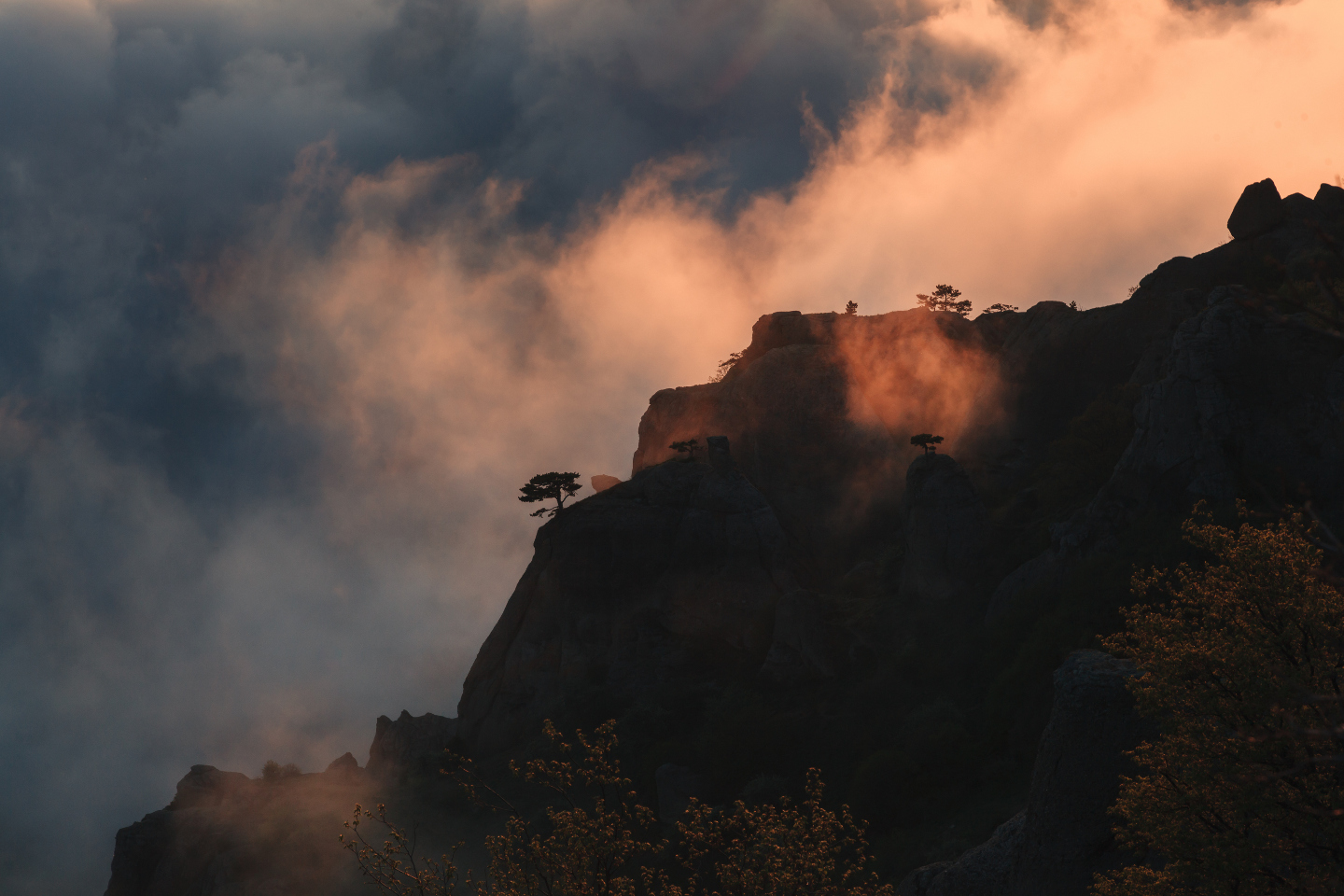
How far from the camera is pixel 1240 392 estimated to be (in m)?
59.4

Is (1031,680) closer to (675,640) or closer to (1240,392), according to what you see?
(1240,392)

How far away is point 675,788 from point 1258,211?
263 ft

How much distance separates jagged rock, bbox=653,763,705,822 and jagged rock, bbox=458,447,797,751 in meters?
15.9

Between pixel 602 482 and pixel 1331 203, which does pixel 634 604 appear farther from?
pixel 1331 203

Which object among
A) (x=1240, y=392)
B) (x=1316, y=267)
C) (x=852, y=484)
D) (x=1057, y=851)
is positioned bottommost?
(x=1057, y=851)

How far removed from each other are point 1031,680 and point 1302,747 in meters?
39.4

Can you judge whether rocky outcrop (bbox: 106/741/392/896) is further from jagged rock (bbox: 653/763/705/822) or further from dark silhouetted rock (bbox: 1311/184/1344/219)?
dark silhouetted rock (bbox: 1311/184/1344/219)

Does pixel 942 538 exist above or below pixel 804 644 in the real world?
above

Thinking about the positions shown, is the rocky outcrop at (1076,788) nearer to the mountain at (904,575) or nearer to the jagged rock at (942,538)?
the mountain at (904,575)

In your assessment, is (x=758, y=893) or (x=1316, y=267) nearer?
(x=1316, y=267)

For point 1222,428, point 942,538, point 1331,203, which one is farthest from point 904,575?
point 1331,203

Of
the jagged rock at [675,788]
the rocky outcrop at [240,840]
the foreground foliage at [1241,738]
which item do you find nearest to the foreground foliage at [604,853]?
the foreground foliage at [1241,738]

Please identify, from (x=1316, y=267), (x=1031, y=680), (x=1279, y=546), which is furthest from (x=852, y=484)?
(x=1316, y=267)

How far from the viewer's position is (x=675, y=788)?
2719 inches
